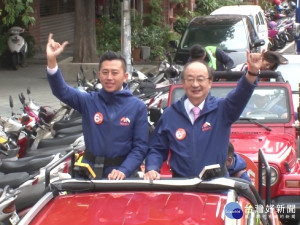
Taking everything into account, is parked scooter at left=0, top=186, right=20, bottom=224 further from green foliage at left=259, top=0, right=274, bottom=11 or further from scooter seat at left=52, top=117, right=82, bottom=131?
green foliage at left=259, top=0, right=274, bottom=11

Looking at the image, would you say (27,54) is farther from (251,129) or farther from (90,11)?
(251,129)

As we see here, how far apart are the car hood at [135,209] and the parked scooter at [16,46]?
53.8 ft

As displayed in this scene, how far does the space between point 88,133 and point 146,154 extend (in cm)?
43

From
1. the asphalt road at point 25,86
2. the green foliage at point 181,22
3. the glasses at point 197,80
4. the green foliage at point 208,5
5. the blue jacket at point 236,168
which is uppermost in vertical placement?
the green foliage at point 208,5

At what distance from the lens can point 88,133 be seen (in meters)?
4.91

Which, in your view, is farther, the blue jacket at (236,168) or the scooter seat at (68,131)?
the scooter seat at (68,131)

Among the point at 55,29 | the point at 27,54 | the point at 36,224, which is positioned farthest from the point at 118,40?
the point at 36,224

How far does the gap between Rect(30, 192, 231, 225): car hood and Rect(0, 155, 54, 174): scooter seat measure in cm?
330

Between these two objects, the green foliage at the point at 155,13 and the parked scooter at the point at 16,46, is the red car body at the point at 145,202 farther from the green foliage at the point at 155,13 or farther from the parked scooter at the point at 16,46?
the green foliage at the point at 155,13

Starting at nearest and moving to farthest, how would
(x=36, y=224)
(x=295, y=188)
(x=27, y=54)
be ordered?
(x=36, y=224)
(x=295, y=188)
(x=27, y=54)

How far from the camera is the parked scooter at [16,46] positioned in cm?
1986

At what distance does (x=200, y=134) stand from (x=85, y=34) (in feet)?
50.1

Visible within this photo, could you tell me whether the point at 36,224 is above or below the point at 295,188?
above

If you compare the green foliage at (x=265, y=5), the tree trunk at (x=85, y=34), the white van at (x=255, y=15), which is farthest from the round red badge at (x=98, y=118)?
the green foliage at (x=265, y=5)
